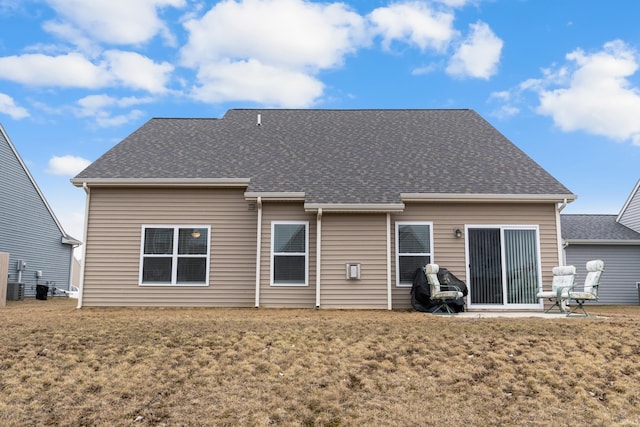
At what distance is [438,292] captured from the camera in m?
10.5

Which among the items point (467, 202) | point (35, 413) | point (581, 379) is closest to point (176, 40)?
point (467, 202)

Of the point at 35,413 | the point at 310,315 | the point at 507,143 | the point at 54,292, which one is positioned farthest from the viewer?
the point at 54,292

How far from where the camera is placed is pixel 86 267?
11898 mm

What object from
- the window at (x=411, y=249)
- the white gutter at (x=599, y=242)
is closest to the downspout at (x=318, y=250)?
the window at (x=411, y=249)

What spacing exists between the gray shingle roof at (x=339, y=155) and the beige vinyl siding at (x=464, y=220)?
423mm

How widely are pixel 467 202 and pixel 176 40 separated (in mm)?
10346

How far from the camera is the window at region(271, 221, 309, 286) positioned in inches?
462

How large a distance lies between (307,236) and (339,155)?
318 cm

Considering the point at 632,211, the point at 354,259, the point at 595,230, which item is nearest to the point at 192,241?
the point at 354,259

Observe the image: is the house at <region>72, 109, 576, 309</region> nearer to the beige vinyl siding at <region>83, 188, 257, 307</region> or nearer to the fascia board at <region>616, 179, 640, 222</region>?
the beige vinyl siding at <region>83, 188, 257, 307</region>

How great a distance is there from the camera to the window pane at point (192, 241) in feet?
39.5

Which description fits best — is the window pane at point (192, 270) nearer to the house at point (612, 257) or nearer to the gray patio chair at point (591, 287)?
the gray patio chair at point (591, 287)

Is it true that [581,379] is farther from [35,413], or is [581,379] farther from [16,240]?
[16,240]

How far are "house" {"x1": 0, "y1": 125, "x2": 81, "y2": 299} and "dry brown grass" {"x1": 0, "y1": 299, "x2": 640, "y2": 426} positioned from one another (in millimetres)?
11516
